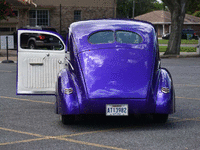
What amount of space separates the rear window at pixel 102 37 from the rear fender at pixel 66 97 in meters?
0.78

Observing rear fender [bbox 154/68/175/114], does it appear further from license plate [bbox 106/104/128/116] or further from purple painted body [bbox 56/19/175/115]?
license plate [bbox 106/104/128/116]

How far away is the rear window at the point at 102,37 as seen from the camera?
302 inches

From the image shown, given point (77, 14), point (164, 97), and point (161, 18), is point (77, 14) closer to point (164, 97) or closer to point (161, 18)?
point (164, 97)

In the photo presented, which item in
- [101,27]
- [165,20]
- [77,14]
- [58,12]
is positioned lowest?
[165,20]

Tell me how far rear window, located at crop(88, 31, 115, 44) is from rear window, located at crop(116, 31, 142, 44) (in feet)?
0.36

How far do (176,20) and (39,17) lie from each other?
60.1 ft

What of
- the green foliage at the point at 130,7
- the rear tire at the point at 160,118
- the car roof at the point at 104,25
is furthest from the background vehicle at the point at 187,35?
the rear tire at the point at 160,118

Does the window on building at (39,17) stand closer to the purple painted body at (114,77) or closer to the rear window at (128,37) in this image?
the purple painted body at (114,77)

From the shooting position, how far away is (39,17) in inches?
1676

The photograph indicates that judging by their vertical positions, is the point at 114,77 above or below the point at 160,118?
above

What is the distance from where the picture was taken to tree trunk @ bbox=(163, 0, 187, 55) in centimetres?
2730

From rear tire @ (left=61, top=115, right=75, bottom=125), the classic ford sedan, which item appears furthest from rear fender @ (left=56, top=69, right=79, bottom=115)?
rear tire @ (left=61, top=115, right=75, bottom=125)

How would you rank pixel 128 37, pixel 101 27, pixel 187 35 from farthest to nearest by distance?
pixel 187 35
pixel 101 27
pixel 128 37

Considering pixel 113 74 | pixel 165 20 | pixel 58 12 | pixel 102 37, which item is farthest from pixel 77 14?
pixel 165 20
